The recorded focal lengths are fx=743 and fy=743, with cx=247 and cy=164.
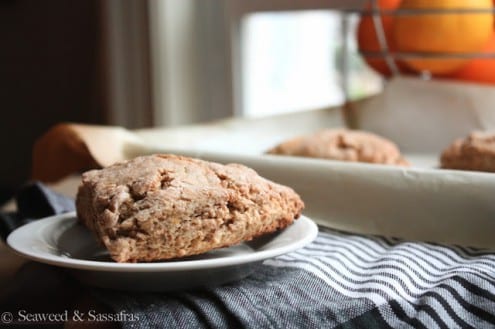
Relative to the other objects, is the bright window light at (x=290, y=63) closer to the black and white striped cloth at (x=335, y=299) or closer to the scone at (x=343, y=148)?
the scone at (x=343, y=148)

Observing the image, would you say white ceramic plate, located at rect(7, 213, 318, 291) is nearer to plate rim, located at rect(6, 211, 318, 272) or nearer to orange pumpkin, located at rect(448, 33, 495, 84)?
plate rim, located at rect(6, 211, 318, 272)

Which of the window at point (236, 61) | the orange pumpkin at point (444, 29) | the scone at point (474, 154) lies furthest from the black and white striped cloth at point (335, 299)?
the window at point (236, 61)

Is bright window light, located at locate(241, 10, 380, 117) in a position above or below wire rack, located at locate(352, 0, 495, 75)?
below

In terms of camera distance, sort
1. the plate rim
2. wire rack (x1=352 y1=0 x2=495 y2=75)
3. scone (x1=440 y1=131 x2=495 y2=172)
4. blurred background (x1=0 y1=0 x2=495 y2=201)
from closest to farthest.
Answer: the plate rim < scone (x1=440 y1=131 x2=495 y2=172) < wire rack (x1=352 y1=0 x2=495 y2=75) < blurred background (x1=0 y1=0 x2=495 y2=201)

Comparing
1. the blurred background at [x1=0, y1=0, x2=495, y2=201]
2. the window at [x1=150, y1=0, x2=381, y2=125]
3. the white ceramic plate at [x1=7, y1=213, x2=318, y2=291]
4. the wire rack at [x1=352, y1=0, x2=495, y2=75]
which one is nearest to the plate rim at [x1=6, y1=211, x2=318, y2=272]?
the white ceramic plate at [x1=7, y1=213, x2=318, y2=291]

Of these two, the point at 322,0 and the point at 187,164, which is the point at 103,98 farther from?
the point at 187,164
